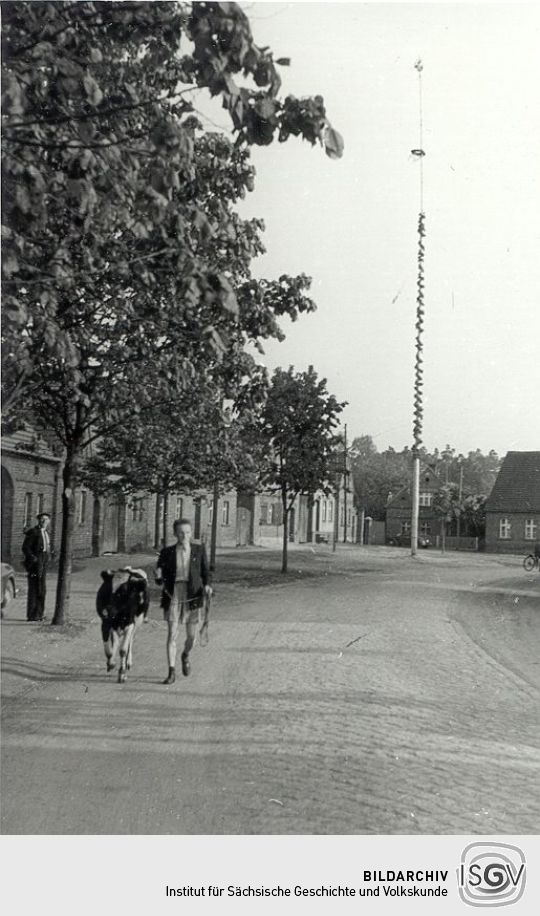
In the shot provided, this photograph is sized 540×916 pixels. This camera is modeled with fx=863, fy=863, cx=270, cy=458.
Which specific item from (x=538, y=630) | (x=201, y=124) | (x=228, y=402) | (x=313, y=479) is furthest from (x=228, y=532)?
(x=201, y=124)

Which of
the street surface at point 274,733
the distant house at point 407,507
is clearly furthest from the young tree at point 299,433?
the distant house at point 407,507

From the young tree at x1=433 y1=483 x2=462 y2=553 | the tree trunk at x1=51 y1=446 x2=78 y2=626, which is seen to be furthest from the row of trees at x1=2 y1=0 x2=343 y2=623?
the young tree at x1=433 y1=483 x2=462 y2=553

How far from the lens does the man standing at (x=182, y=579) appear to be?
24.7ft

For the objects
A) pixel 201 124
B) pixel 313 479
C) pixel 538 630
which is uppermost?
pixel 201 124

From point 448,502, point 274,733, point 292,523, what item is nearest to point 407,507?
point 448,502

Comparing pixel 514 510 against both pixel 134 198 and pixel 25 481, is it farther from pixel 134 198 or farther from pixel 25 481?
pixel 134 198

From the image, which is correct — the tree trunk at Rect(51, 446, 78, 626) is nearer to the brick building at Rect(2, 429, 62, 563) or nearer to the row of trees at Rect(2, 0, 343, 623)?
the brick building at Rect(2, 429, 62, 563)

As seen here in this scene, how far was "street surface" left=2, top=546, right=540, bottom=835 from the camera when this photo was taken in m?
4.75

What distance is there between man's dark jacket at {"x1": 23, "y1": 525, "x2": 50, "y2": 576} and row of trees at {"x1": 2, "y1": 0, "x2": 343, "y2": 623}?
88.6 inches

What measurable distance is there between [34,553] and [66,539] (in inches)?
23.4

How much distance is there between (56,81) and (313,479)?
68.0ft

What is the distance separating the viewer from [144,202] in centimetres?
468
